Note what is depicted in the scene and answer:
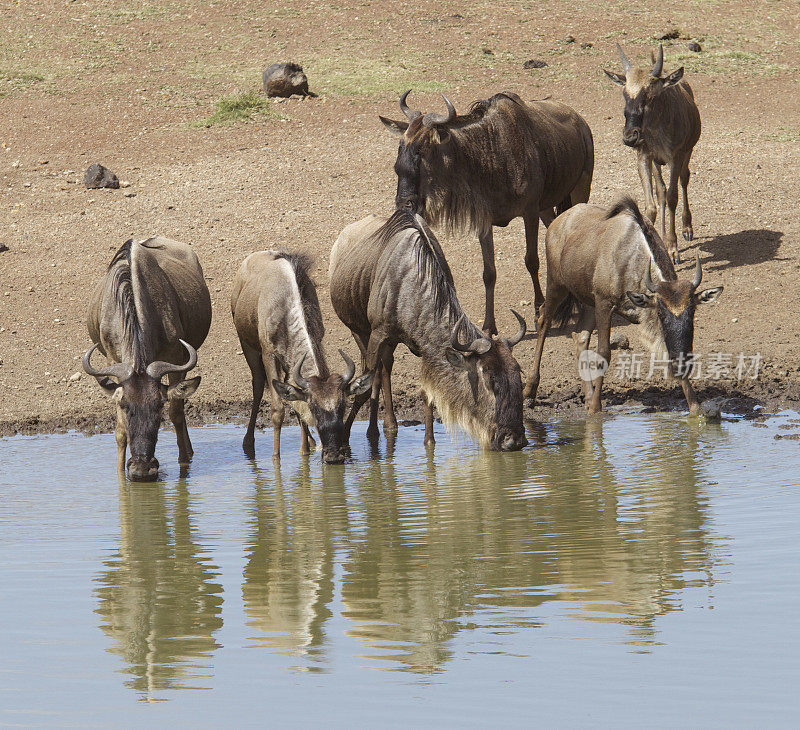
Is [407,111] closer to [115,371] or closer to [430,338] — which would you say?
[430,338]

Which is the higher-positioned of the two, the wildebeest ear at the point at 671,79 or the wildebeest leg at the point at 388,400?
the wildebeest ear at the point at 671,79

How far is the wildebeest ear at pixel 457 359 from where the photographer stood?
32.1 feet

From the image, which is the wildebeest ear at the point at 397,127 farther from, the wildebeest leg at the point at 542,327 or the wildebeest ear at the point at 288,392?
the wildebeest ear at the point at 288,392

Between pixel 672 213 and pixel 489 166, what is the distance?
3008 mm

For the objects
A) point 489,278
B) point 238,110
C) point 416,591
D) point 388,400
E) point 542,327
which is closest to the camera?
point 416,591

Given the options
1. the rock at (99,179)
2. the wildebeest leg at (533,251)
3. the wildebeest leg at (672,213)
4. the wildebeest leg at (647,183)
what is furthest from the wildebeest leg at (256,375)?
the rock at (99,179)

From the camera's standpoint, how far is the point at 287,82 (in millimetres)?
23406

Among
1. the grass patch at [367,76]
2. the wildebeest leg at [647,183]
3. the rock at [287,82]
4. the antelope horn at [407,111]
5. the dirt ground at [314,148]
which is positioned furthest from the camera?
the grass patch at [367,76]

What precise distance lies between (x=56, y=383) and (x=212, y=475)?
4017 millimetres

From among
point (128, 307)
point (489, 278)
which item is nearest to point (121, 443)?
point (128, 307)

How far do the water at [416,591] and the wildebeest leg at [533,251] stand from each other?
167 inches

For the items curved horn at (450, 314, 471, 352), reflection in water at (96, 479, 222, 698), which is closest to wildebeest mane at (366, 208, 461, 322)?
curved horn at (450, 314, 471, 352)

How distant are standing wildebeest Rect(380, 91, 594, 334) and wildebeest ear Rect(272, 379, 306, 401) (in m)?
3.18

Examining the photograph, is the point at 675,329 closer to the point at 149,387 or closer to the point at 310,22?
the point at 149,387
